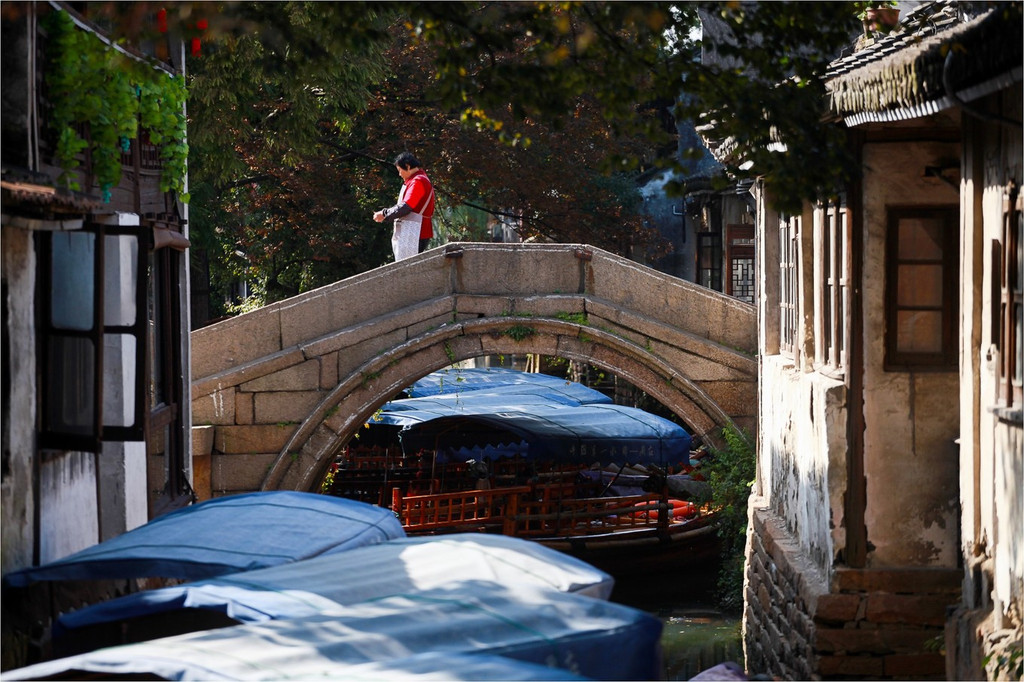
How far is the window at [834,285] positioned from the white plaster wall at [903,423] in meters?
A: 0.21

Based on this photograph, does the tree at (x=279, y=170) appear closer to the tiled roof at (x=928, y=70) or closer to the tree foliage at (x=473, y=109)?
the tree foliage at (x=473, y=109)

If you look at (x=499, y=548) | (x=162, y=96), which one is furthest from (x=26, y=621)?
(x=162, y=96)

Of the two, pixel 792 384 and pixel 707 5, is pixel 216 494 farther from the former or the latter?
pixel 707 5

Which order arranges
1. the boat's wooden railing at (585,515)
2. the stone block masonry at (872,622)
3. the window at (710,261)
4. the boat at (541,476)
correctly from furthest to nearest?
1. the window at (710,261)
2. the boat's wooden railing at (585,515)
3. the boat at (541,476)
4. the stone block masonry at (872,622)

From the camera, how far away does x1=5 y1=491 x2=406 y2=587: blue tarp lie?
601cm

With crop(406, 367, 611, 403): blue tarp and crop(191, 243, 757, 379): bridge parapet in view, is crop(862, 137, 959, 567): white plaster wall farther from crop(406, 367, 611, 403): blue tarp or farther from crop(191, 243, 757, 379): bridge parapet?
crop(406, 367, 611, 403): blue tarp

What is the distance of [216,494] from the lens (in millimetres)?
14086

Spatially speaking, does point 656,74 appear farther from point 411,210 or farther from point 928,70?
point 411,210

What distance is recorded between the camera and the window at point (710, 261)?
22.2 m

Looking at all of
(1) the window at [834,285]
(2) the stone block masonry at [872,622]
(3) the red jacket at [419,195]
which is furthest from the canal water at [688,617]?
(3) the red jacket at [419,195]

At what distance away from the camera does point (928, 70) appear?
19.4 ft

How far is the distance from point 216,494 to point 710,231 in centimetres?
1131

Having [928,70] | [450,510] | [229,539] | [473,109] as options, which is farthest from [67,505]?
[450,510]

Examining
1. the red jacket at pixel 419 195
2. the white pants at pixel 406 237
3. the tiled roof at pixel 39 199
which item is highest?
the red jacket at pixel 419 195
